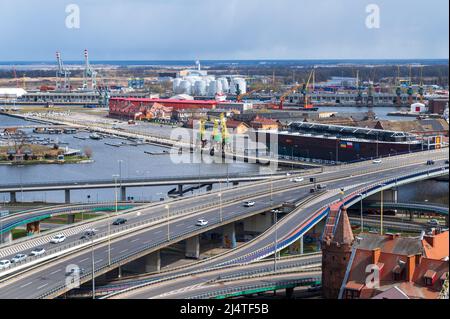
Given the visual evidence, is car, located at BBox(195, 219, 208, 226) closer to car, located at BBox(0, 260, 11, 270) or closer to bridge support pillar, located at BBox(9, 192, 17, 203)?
car, located at BBox(0, 260, 11, 270)

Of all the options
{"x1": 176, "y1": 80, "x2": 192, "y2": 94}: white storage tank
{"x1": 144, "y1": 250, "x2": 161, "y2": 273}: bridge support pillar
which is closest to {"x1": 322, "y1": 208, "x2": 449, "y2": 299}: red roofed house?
{"x1": 144, "y1": 250, "x2": 161, "y2": 273}: bridge support pillar

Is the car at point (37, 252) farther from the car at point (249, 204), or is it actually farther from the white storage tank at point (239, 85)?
the white storage tank at point (239, 85)

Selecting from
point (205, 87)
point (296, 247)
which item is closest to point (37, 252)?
point (296, 247)

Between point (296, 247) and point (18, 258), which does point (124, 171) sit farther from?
point (18, 258)

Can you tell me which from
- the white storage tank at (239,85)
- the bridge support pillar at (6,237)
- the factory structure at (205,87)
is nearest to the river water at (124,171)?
the bridge support pillar at (6,237)
